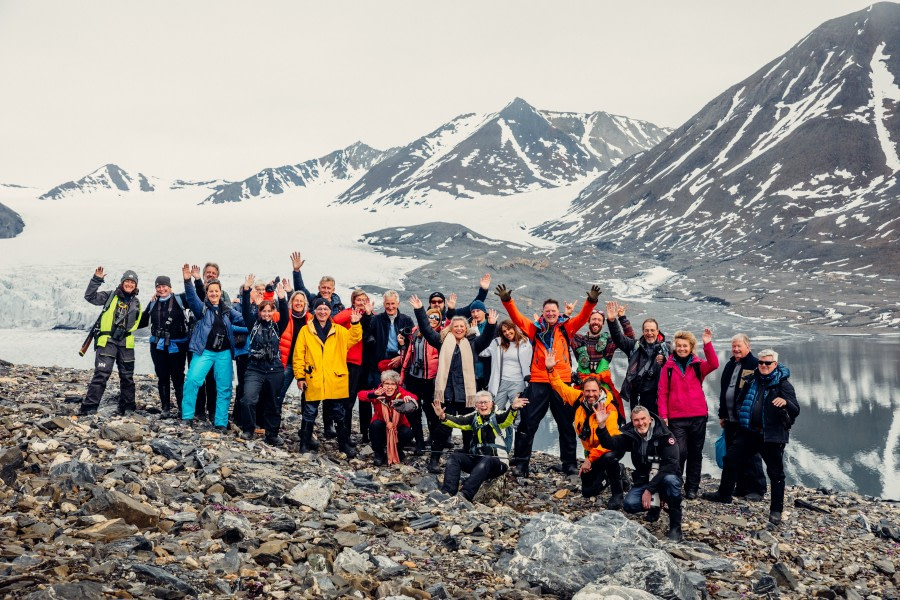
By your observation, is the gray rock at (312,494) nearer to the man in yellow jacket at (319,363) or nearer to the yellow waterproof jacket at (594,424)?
the man in yellow jacket at (319,363)

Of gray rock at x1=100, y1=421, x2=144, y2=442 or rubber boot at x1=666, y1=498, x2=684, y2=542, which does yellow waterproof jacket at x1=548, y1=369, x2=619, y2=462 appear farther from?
gray rock at x1=100, y1=421, x2=144, y2=442

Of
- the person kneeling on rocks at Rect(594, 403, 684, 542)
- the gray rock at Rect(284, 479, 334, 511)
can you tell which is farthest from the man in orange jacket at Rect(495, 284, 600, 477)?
the gray rock at Rect(284, 479, 334, 511)

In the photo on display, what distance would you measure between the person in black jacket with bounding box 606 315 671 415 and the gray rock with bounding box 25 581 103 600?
744 cm

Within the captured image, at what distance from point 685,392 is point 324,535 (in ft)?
18.8

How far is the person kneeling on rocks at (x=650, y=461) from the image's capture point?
27.7 feet

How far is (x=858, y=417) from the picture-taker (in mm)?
33281

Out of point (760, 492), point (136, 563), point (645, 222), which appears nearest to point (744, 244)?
point (645, 222)

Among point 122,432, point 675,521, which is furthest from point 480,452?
point 122,432

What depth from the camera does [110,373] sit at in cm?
1018

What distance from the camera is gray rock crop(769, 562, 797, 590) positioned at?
7234 mm

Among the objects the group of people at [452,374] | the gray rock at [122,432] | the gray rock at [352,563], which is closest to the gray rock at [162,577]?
the gray rock at [352,563]

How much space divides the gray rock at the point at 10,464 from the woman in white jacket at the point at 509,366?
6025 millimetres

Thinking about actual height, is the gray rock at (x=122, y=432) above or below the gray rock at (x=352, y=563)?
above

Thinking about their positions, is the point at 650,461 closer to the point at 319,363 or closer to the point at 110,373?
the point at 319,363
